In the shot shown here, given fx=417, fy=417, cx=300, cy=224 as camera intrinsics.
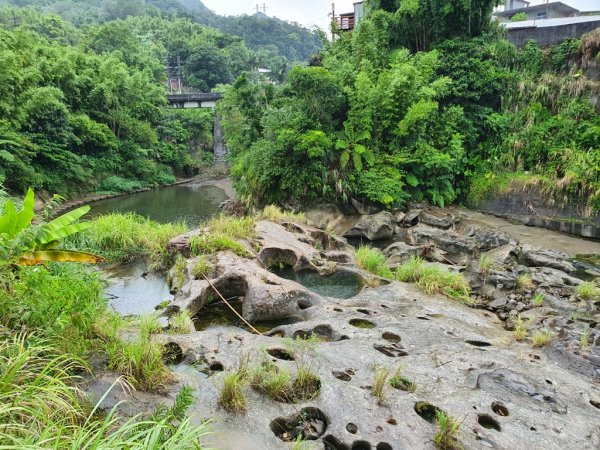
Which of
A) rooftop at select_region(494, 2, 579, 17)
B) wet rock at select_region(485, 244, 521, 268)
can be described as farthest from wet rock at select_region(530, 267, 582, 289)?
A: rooftop at select_region(494, 2, 579, 17)

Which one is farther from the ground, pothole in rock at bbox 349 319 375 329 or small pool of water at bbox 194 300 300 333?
pothole in rock at bbox 349 319 375 329

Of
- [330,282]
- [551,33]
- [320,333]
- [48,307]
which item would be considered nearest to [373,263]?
[330,282]

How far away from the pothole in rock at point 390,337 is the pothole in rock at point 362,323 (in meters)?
0.44

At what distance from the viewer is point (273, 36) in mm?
103812

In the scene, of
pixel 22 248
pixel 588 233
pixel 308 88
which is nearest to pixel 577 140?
pixel 588 233

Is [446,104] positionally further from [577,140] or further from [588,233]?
[588,233]

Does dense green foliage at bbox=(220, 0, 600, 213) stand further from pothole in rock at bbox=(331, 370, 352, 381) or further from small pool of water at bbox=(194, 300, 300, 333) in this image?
pothole in rock at bbox=(331, 370, 352, 381)

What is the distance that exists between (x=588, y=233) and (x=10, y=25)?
66.5 m

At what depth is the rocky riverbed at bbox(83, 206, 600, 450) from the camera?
4859mm

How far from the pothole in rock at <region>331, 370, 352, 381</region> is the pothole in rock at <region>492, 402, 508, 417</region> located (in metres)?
1.89

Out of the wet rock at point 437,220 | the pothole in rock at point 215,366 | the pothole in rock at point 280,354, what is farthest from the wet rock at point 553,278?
the pothole in rock at point 215,366

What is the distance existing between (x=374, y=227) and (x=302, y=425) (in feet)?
38.1

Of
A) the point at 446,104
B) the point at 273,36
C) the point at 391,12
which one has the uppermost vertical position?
the point at 273,36

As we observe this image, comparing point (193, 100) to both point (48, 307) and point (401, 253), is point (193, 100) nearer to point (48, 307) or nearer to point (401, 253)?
point (401, 253)
